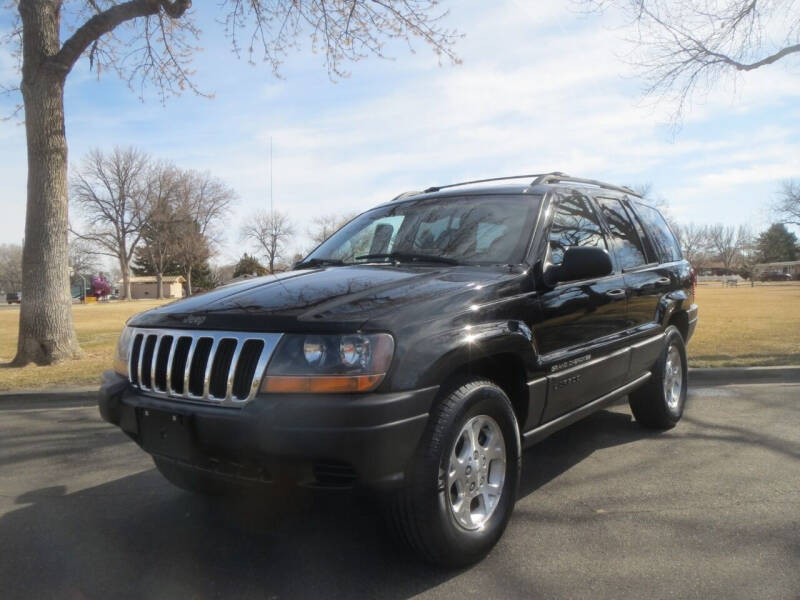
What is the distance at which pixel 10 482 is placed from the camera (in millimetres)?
4156

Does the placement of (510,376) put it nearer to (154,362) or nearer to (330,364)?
(330,364)

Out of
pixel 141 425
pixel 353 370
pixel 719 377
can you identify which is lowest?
pixel 719 377

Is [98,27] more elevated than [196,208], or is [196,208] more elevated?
[196,208]

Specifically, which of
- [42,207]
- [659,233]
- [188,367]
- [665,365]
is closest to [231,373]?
[188,367]

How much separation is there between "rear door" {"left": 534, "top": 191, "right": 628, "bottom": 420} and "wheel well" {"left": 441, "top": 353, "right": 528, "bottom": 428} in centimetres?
19

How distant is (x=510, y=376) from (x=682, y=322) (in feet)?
10.3

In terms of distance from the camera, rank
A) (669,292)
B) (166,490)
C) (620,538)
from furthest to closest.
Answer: (669,292)
(166,490)
(620,538)

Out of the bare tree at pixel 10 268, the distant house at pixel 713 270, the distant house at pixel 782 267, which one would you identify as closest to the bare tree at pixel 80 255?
the bare tree at pixel 10 268

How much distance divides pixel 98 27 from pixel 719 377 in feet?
34.6

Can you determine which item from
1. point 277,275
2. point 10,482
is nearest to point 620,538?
point 277,275

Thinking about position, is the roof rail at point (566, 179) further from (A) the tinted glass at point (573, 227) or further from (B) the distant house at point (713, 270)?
(B) the distant house at point (713, 270)

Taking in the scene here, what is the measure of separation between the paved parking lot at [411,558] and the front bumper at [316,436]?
0.37 metres

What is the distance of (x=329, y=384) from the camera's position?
239 cm

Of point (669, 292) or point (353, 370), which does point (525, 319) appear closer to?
point (353, 370)
